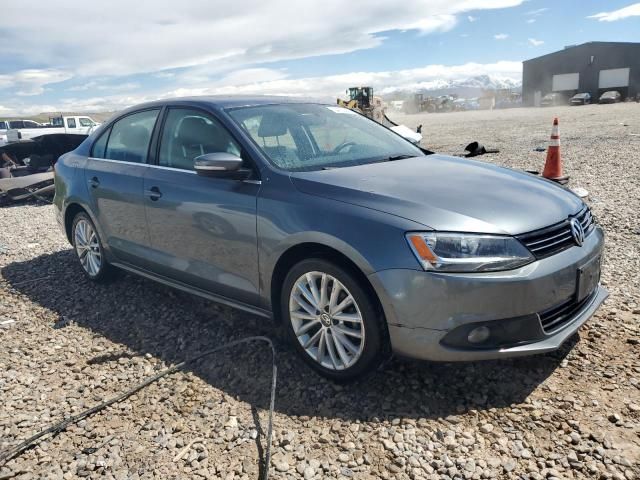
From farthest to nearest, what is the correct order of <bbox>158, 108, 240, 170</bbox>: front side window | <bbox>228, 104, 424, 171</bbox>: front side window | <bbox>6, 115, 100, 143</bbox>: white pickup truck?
<bbox>6, 115, 100, 143</bbox>: white pickup truck, <bbox>158, 108, 240, 170</bbox>: front side window, <bbox>228, 104, 424, 171</bbox>: front side window

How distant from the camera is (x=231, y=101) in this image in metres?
3.88

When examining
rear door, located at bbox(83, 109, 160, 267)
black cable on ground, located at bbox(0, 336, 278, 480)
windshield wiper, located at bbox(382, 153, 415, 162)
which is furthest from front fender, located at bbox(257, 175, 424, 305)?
rear door, located at bbox(83, 109, 160, 267)

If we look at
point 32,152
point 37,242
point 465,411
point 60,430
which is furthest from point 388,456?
point 32,152

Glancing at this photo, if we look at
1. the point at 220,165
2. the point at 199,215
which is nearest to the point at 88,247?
the point at 199,215

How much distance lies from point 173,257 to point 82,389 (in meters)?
1.11

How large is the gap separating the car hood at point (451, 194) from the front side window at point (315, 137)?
20 centimetres

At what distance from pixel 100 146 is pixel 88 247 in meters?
0.99

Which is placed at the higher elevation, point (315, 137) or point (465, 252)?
point (315, 137)

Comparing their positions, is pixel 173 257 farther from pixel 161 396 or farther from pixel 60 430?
pixel 60 430

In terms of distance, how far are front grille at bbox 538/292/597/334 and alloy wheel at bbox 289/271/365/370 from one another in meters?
0.96

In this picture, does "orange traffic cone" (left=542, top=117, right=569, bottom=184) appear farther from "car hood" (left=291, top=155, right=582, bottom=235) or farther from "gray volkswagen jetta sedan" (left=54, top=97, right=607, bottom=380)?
"car hood" (left=291, top=155, right=582, bottom=235)

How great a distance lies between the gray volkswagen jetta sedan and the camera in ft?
8.56

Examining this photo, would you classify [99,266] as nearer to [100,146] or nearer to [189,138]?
[100,146]

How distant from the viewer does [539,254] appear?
2688 mm
